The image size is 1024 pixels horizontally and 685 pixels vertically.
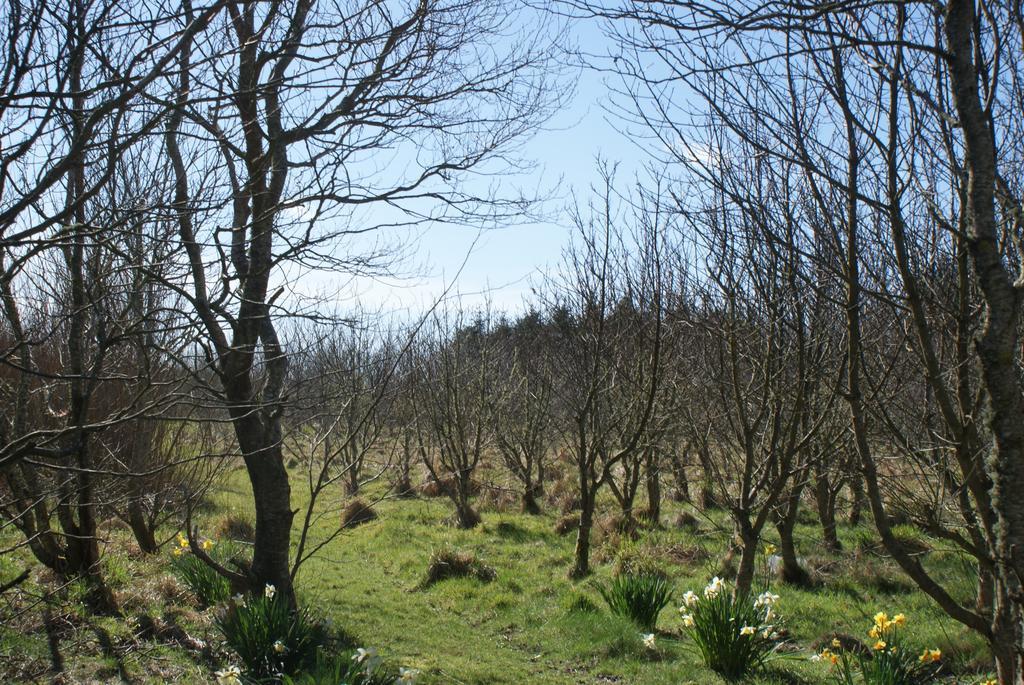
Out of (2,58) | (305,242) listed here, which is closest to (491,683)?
(305,242)

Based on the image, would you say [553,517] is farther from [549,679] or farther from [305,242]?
[305,242]

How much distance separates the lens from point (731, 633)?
19.5 ft

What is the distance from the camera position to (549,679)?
631 centimetres

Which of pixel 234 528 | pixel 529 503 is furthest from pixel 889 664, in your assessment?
pixel 529 503

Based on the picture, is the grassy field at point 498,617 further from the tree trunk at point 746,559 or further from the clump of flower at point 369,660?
the clump of flower at point 369,660

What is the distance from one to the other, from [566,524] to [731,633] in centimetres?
677

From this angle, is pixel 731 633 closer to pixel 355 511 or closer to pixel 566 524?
pixel 566 524

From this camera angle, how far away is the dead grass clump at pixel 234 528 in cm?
1131

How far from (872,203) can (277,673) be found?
4823 millimetres

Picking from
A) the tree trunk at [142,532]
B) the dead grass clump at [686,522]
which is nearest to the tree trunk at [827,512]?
the dead grass clump at [686,522]

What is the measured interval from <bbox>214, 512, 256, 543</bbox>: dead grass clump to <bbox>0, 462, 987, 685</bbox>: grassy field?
0.43 metres

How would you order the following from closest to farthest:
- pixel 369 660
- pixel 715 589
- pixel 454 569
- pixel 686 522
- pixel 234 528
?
pixel 369 660 < pixel 715 589 < pixel 454 569 < pixel 234 528 < pixel 686 522

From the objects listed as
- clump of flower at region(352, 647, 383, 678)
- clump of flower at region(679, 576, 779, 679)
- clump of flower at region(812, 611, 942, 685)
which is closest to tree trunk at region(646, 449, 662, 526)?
clump of flower at region(679, 576, 779, 679)

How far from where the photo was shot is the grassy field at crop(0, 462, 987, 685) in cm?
580
